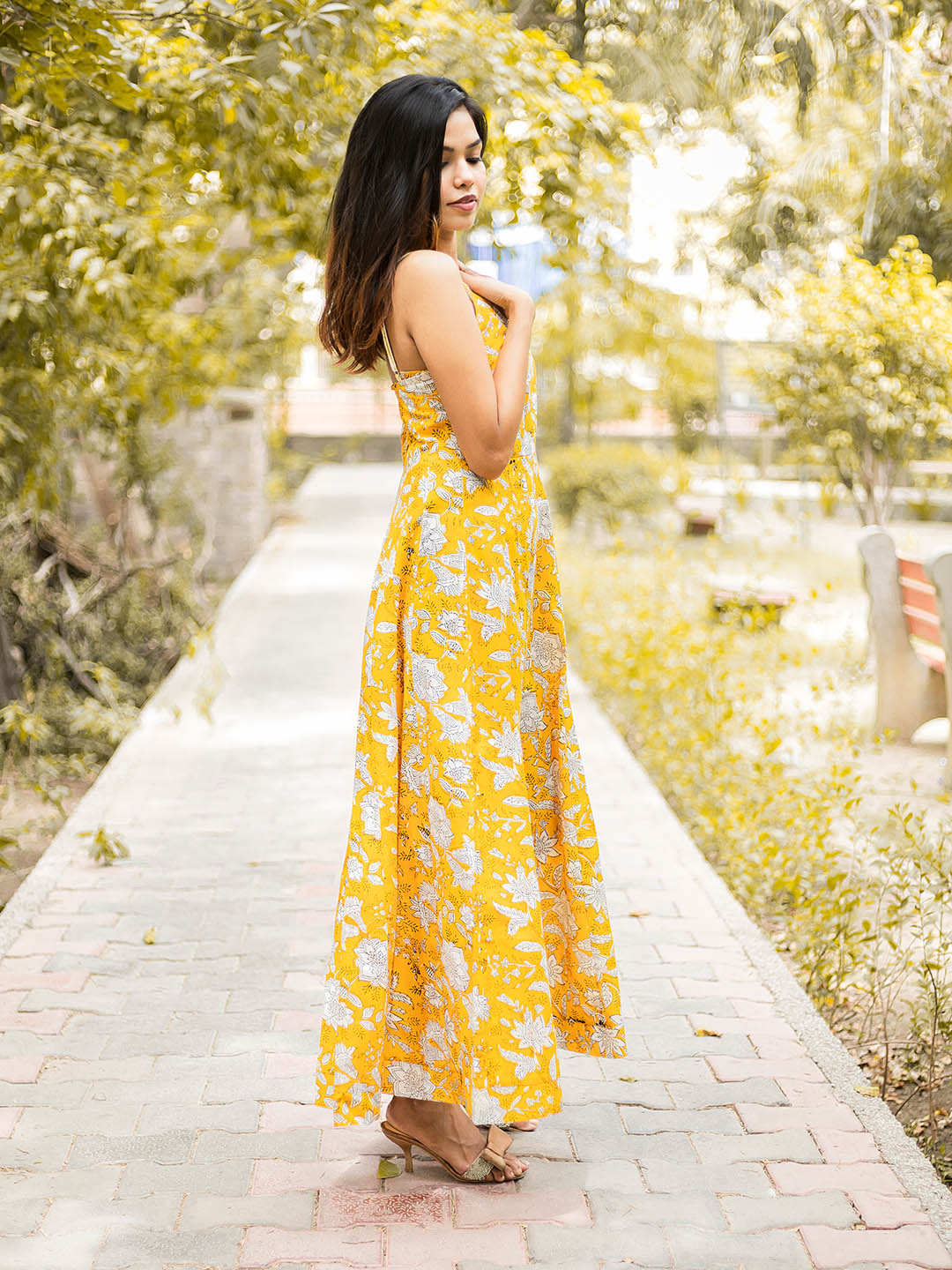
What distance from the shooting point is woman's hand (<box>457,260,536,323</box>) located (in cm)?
245

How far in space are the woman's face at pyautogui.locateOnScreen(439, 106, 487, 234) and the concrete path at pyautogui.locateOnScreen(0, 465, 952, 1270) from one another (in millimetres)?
1808

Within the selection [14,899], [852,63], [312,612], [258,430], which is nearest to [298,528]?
[258,430]

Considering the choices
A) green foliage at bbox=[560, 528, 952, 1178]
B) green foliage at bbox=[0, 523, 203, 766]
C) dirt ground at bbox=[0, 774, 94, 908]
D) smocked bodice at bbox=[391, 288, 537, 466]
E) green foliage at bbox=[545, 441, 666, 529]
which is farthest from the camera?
green foliage at bbox=[545, 441, 666, 529]

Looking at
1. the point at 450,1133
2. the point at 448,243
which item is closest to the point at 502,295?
the point at 448,243

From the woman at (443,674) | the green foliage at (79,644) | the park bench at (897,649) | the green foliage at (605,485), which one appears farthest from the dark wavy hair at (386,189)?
the green foliage at (605,485)

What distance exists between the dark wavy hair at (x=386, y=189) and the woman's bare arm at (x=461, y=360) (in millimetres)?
60

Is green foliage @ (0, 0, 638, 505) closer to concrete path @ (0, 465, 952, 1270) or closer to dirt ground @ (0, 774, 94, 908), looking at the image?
dirt ground @ (0, 774, 94, 908)

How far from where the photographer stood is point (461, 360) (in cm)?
233

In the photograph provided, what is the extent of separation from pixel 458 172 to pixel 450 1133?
1.79m

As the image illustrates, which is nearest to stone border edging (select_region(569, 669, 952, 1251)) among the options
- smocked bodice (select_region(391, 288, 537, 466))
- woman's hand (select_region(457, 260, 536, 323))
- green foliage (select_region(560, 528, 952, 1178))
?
green foliage (select_region(560, 528, 952, 1178))

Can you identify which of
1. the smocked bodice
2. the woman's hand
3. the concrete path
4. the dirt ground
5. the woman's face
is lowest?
the dirt ground

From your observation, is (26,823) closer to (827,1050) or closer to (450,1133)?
(450,1133)

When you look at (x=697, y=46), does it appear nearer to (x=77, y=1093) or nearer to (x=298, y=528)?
(x=298, y=528)

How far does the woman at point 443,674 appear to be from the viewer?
7.80ft
